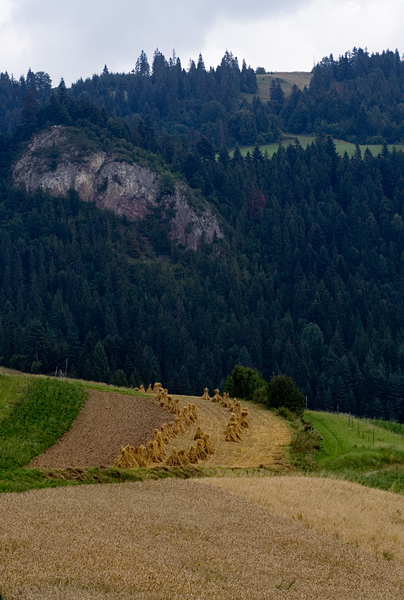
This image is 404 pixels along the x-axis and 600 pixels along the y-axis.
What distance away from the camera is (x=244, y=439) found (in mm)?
49312

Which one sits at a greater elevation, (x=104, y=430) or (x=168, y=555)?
(x=168, y=555)

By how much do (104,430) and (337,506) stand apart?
Answer: 22292mm

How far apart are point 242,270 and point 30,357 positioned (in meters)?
86.5

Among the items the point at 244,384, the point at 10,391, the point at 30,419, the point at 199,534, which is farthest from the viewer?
the point at 244,384

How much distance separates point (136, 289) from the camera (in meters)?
180

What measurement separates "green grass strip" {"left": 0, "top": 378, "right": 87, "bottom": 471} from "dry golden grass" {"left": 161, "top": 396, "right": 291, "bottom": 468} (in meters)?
7.47

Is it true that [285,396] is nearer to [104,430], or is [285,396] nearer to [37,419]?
[104,430]

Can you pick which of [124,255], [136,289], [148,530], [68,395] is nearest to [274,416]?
[68,395]

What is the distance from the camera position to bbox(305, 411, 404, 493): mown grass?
4097cm

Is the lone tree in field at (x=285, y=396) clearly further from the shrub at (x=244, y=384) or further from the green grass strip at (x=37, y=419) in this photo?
the green grass strip at (x=37, y=419)

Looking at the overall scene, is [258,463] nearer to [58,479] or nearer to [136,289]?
[58,479]

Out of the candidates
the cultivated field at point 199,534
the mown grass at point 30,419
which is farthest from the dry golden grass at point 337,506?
the mown grass at point 30,419

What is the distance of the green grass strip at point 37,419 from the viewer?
39.3 m

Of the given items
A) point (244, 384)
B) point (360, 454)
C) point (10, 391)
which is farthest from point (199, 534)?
point (244, 384)
